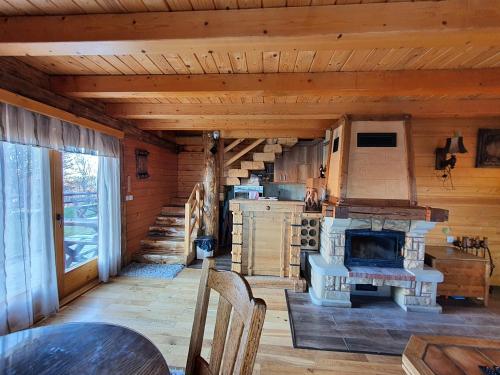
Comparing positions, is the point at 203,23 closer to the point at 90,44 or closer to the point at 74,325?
the point at 90,44

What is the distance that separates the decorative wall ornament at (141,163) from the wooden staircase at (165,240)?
102 cm

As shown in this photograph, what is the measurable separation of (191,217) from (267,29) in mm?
3534

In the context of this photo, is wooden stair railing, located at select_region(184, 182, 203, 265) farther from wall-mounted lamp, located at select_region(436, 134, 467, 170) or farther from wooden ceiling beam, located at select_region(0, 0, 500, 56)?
wall-mounted lamp, located at select_region(436, 134, 467, 170)

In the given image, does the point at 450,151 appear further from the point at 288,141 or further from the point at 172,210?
A: the point at 172,210

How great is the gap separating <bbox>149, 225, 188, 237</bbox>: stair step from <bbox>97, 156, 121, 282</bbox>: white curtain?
44.7 inches

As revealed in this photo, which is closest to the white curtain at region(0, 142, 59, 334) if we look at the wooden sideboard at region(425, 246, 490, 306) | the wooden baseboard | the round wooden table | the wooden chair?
the wooden baseboard

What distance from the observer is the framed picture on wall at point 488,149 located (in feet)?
11.3

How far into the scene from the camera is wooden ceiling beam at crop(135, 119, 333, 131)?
3.82m

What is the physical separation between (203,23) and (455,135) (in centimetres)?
352

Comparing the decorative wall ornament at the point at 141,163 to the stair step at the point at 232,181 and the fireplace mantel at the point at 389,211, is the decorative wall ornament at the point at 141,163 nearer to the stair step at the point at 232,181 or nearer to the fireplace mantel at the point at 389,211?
the stair step at the point at 232,181

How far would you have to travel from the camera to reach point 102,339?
1013mm

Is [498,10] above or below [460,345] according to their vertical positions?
above

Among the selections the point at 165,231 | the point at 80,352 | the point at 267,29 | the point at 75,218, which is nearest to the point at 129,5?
the point at 267,29

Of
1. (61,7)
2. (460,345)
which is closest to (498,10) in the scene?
(460,345)
